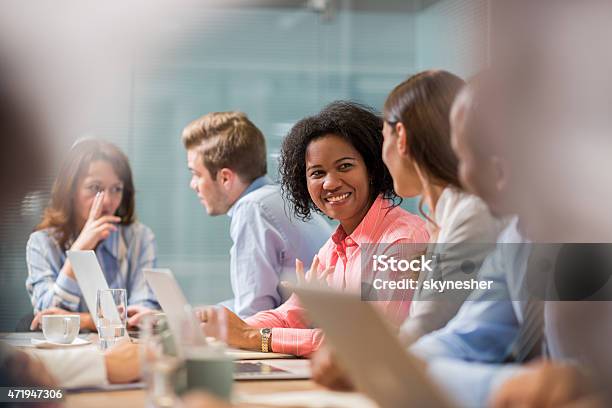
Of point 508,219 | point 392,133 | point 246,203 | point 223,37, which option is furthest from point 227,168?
point 508,219

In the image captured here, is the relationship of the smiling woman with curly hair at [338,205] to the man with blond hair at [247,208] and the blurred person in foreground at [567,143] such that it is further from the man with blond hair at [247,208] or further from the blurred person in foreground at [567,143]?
the blurred person in foreground at [567,143]

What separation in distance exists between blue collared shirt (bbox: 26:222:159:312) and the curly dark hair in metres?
0.71

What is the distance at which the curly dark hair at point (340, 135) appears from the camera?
2221 mm

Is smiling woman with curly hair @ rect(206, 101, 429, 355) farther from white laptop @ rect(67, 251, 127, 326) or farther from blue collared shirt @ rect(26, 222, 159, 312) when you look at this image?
blue collared shirt @ rect(26, 222, 159, 312)

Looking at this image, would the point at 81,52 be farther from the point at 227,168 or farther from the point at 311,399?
the point at 311,399

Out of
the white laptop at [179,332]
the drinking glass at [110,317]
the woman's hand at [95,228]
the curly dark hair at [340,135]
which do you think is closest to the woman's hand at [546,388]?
the white laptop at [179,332]

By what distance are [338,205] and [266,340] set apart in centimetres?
43

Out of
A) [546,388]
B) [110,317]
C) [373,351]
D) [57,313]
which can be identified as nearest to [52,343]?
[110,317]

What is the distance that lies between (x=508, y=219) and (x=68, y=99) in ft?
4.52

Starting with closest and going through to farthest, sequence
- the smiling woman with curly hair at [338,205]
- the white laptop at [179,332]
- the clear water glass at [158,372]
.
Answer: the clear water glass at [158,372], the white laptop at [179,332], the smiling woman with curly hair at [338,205]

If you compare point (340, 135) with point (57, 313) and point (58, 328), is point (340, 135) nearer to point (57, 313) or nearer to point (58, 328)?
point (58, 328)

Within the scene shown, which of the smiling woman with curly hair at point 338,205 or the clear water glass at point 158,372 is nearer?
the clear water glass at point 158,372

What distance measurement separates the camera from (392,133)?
5.88 ft

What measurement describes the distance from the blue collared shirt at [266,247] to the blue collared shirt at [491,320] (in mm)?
878
